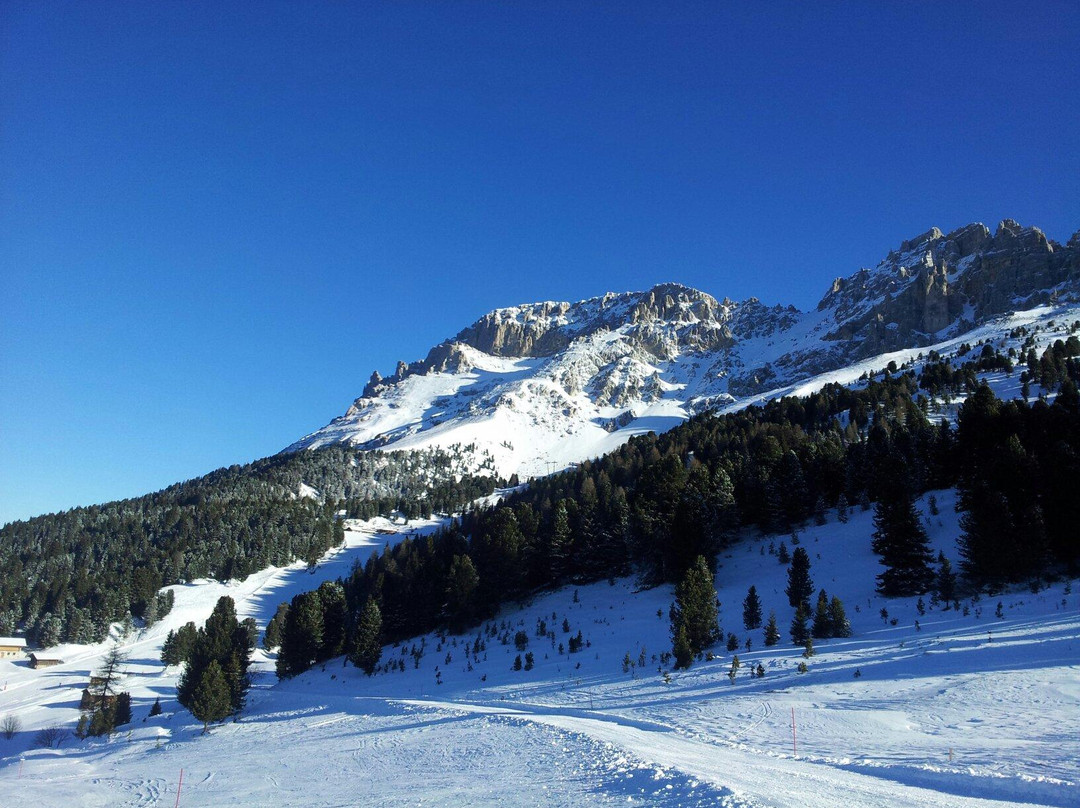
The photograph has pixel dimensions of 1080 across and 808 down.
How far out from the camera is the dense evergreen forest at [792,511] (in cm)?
3625

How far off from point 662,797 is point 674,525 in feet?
139

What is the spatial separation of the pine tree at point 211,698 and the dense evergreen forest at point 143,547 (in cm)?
5712

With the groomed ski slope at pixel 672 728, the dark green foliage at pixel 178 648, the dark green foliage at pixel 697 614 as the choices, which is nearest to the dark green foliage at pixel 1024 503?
the groomed ski slope at pixel 672 728

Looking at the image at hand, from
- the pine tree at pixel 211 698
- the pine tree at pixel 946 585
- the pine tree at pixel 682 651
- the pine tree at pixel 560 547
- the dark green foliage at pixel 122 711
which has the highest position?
the pine tree at pixel 560 547

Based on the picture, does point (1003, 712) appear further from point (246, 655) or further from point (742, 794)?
point (246, 655)

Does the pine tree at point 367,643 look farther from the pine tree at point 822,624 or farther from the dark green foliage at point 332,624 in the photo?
the pine tree at point 822,624

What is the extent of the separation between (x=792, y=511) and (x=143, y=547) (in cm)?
11953

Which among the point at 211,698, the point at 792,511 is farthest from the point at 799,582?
the point at 211,698

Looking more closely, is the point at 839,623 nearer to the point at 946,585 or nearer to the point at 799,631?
the point at 799,631

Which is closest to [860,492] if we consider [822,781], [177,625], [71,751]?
[822,781]

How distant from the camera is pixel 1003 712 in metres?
17.1

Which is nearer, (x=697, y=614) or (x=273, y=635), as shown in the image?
(x=697, y=614)

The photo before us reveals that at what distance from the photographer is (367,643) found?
51.2m

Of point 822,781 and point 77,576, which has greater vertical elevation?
point 77,576
